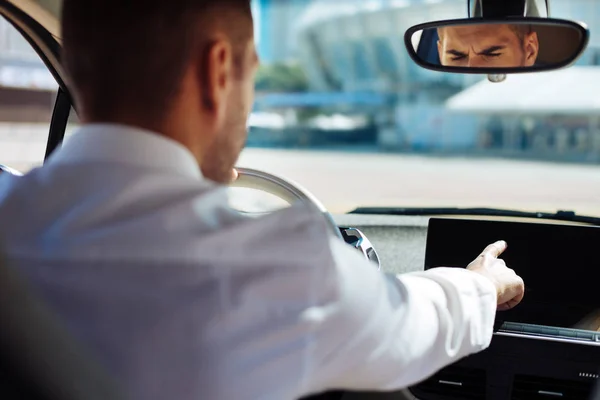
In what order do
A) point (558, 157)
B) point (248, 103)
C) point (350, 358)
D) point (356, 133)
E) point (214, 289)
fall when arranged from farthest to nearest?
point (356, 133), point (558, 157), point (248, 103), point (350, 358), point (214, 289)

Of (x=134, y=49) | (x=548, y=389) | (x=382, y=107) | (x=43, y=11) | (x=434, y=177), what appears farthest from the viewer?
(x=382, y=107)

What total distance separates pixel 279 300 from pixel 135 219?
0.93ft

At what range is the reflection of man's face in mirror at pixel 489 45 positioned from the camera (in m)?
2.87

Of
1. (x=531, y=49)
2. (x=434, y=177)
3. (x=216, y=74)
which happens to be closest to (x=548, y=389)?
(x=531, y=49)

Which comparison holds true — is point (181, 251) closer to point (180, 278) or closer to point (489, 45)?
point (180, 278)

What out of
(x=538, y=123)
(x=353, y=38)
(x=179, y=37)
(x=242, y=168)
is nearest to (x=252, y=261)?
(x=179, y=37)

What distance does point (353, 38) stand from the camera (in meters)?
46.9

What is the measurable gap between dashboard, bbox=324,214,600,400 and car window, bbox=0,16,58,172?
182 cm

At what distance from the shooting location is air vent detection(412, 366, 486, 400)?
3199mm

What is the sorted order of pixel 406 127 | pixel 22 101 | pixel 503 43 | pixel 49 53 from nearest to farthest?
pixel 503 43, pixel 49 53, pixel 22 101, pixel 406 127

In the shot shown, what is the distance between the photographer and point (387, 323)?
4.84ft

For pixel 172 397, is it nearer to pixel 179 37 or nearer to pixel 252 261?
pixel 252 261

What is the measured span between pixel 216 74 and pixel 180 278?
0.41m

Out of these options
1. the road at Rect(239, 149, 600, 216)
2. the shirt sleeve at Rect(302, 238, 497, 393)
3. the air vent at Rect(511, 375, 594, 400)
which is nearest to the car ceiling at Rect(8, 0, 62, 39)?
the shirt sleeve at Rect(302, 238, 497, 393)
